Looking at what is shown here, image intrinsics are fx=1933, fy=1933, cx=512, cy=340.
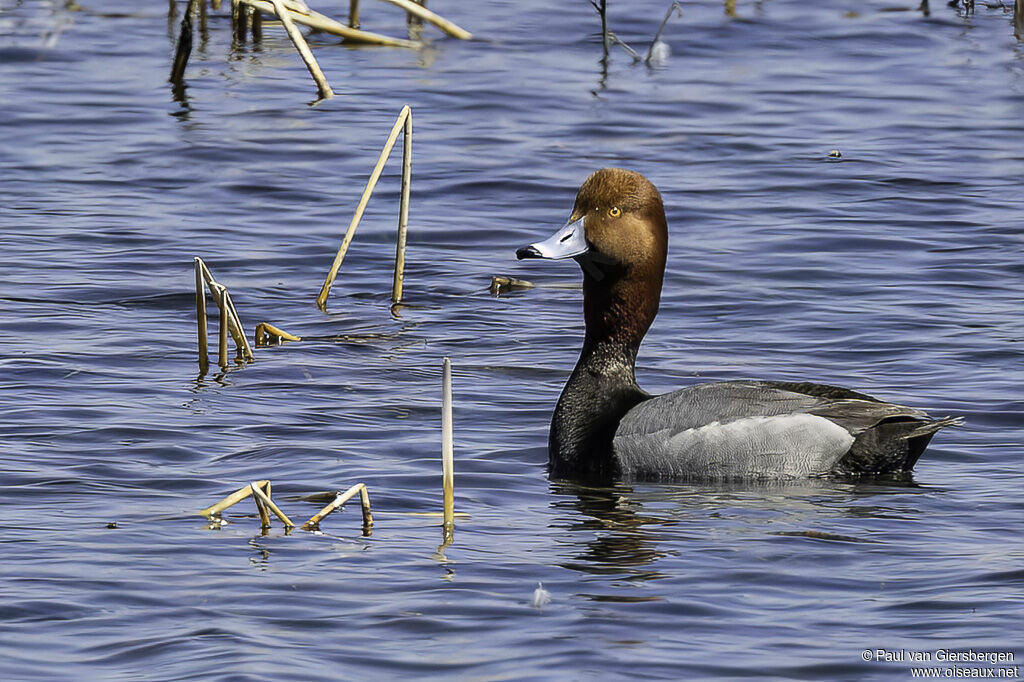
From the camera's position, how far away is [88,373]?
9617 millimetres

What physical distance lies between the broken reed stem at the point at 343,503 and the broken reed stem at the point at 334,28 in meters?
8.11

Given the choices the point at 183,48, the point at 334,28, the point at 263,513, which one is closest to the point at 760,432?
the point at 263,513

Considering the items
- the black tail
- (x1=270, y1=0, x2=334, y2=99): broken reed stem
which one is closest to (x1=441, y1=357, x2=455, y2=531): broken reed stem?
the black tail

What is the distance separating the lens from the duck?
778 centimetres

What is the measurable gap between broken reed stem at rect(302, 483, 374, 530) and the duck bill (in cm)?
152

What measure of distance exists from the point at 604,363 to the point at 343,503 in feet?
6.19

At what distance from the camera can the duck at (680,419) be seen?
778cm

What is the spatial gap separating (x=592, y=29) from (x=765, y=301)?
8.73 m

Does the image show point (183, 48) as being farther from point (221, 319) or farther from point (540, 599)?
point (540, 599)

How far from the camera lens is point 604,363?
8500mm

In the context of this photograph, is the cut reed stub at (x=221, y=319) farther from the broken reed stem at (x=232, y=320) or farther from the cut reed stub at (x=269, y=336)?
the cut reed stub at (x=269, y=336)

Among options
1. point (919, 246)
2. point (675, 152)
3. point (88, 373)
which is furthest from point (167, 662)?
point (675, 152)

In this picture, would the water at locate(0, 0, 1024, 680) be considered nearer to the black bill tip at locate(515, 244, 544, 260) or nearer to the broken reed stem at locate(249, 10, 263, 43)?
the broken reed stem at locate(249, 10, 263, 43)

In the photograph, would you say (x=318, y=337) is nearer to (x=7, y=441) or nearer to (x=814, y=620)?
(x=7, y=441)
